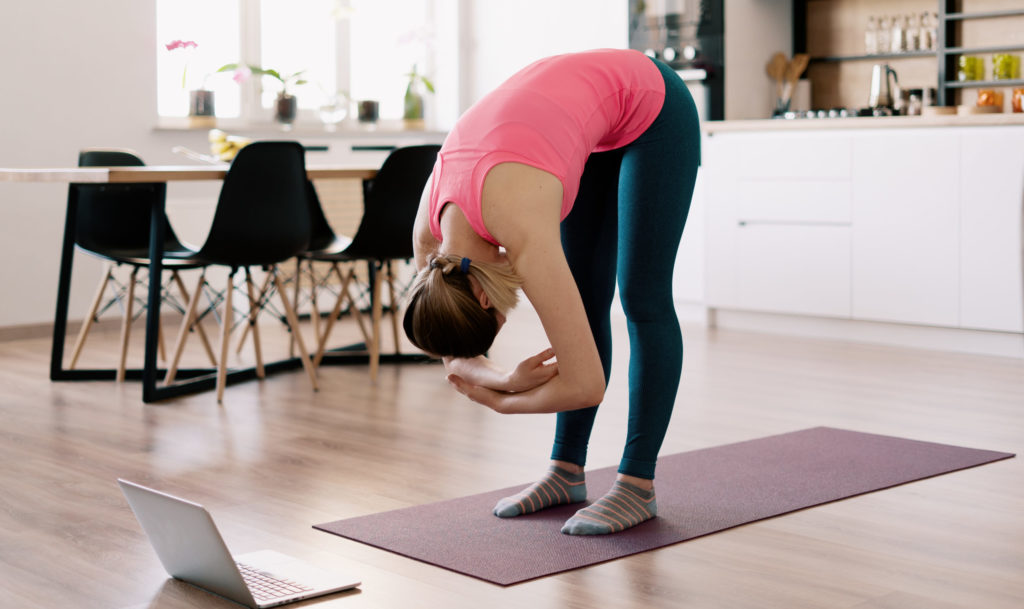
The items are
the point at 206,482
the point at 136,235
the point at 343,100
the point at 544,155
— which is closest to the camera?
the point at 544,155

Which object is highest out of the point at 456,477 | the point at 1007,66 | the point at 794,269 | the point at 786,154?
the point at 1007,66

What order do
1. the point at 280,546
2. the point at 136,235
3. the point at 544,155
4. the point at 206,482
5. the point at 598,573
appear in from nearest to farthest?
the point at 544,155 → the point at 598,573 → the point at 280,546 → the point at 206,482 → the point at 136,235

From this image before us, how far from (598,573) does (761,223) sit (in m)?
3.56

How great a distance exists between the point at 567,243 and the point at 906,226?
295 cm

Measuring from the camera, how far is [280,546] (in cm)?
233

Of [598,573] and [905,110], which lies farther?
[905,110]

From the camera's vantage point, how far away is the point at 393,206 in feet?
14.3

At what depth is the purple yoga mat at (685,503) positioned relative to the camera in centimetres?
224

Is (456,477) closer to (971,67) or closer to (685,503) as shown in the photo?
(685,503)

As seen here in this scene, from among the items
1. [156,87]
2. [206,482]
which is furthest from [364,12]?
[206,482]

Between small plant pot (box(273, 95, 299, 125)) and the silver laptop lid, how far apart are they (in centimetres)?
432

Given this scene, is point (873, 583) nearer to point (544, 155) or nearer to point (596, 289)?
point (596, 289)

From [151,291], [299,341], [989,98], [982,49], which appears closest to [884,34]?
[982,49]

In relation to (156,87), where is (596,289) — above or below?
below
